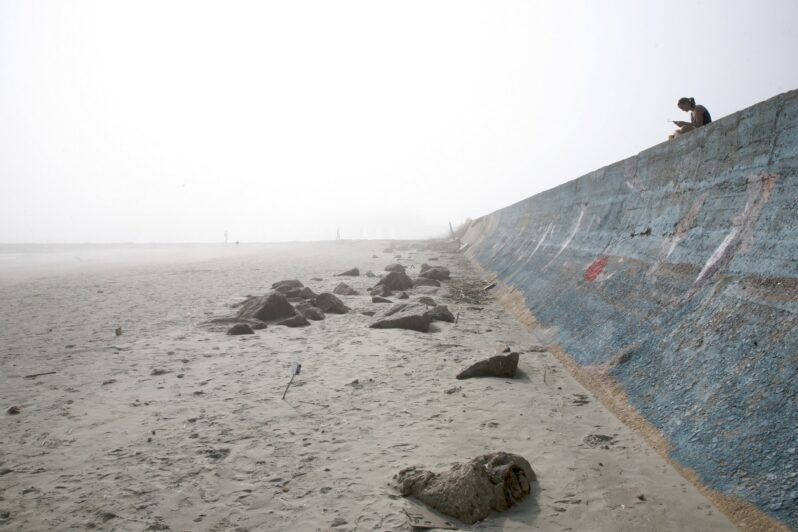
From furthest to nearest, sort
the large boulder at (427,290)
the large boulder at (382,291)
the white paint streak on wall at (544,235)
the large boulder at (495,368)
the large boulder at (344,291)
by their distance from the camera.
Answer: the large boulder at (344,291), the large boulder at (427,290), the large boulder at (382,291), the white paint streak on wall at (544,235), the large boulder at (495,368)

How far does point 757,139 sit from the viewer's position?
10.6 ft

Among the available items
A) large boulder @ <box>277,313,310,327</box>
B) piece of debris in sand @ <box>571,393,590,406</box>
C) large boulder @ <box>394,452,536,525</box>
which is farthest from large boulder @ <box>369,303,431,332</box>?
large boulder @ <box>394,452,536,525</box>

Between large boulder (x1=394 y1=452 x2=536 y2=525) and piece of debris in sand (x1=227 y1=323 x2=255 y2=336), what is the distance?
171 inches

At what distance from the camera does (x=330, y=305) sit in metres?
7.77

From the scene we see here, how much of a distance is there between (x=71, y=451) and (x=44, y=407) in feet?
3.63

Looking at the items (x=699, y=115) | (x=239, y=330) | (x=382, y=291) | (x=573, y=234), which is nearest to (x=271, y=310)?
(x=239, y=330)

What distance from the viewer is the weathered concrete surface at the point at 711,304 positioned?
2141mm

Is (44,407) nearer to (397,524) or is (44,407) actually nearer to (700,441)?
(397,524)

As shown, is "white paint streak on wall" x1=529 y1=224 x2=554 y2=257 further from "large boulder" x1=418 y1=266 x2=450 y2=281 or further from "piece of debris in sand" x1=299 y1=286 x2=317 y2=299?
"piece of debris in sand" x1=299 y1=286 x2=317 y2=299

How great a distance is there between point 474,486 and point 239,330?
481 centimetres

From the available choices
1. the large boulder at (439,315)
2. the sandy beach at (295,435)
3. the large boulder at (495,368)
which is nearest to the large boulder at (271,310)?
the sandy beach at (295,435)

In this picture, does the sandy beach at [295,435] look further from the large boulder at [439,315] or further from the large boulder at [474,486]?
the large boulder at [439,315]

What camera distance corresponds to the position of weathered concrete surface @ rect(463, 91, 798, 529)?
7.02ft

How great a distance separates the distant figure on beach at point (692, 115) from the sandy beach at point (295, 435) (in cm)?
397
